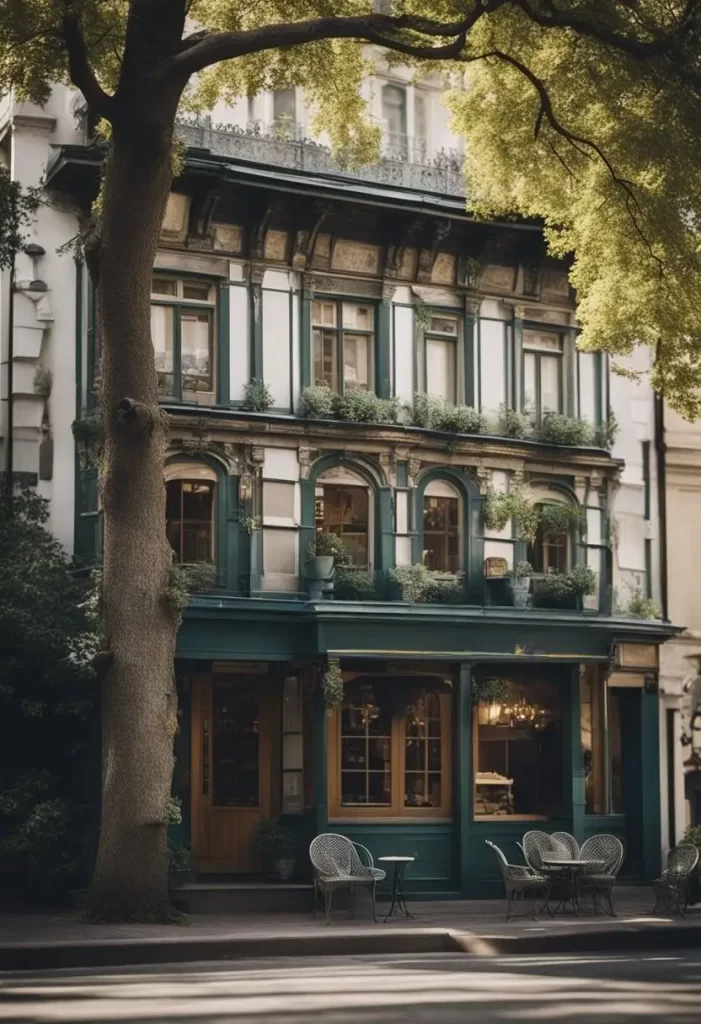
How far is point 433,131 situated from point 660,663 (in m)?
9.19

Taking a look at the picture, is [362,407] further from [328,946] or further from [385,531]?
[328,946]

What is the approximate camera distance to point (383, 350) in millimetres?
28266

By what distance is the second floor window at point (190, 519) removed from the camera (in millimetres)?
26641

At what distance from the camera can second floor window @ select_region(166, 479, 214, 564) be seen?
87.4 feet

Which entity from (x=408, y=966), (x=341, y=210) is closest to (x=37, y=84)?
(x=341, y=210)

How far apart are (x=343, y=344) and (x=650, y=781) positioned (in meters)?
8.43

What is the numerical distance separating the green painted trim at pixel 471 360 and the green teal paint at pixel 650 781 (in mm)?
5515

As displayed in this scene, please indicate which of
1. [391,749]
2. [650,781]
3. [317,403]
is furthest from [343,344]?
[650,781]

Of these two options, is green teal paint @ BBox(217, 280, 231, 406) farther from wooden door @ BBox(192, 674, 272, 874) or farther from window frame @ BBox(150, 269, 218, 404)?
wooden door @ BBox(192, 674, 272, 874)

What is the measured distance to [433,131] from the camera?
29391 millimetres

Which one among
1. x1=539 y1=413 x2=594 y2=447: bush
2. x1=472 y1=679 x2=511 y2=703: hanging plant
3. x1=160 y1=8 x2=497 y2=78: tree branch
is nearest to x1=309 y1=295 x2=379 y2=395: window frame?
x1=539 y1=413 x2=594 y2=447: bush

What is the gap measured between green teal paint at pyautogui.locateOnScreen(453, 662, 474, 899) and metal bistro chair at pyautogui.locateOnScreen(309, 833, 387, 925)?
2.73 m

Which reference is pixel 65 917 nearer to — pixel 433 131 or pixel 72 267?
pixel 72 267

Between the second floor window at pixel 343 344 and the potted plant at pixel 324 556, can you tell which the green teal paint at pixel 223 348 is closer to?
the second floor window at pixel 343 344
